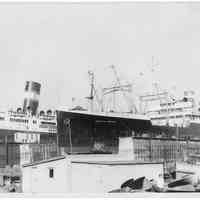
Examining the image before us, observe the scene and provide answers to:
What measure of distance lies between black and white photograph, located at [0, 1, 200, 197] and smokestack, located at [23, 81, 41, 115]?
0.06m

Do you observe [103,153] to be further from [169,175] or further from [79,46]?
[79,46]

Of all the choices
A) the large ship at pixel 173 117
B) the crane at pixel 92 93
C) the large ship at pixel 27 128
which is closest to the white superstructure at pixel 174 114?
the large ship at pixel 173 117

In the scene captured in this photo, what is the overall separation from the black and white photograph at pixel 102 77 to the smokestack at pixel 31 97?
56mm

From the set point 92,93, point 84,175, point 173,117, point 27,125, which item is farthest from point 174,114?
point 84,175

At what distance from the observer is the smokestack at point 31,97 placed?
319 inches

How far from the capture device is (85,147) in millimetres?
9555

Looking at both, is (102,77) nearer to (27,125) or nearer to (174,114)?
(174,114)

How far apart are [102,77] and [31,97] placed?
3.20 metres

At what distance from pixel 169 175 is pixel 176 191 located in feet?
3.63

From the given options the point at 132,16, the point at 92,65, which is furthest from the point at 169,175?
the point at 132,16

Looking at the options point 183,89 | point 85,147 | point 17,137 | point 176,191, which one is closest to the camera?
point 176,191

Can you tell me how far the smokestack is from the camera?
8.11 metres

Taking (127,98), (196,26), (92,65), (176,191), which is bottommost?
(176,191)

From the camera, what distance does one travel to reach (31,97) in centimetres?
1112
